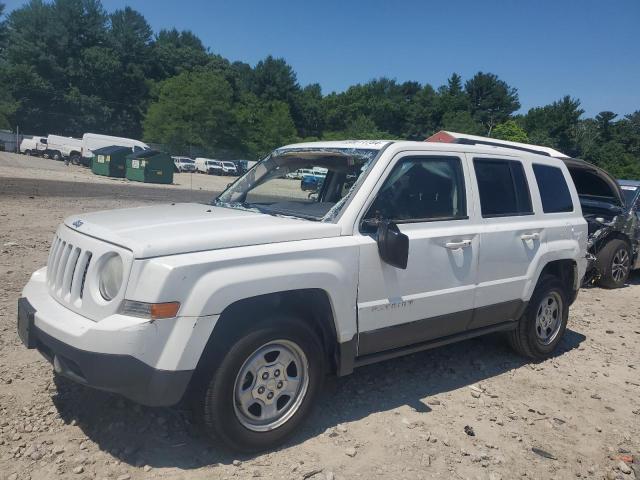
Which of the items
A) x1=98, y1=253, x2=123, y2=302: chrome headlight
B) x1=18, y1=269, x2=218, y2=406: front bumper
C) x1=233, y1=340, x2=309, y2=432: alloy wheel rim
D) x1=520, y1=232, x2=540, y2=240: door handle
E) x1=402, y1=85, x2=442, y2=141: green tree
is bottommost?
x1=233, y1=340, x2=309, y2=432: alloy wheel rim

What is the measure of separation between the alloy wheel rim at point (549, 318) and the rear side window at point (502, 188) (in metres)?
0.97

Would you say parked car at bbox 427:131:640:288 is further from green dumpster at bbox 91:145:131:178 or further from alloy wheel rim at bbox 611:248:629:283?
green dumpster at bbox 91:145:131:178

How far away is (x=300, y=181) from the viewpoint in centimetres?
444

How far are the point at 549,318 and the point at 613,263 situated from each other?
4268 mm

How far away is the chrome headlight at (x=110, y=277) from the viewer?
2908mm

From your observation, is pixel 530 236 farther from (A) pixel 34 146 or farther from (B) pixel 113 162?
(A) pixel 34 146

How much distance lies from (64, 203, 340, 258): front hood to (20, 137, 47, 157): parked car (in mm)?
52072

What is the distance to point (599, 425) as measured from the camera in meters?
4.00

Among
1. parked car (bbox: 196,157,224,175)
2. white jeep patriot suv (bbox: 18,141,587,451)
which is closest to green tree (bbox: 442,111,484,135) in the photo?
parked car (bbox: 196,157,224,175)

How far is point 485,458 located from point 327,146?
2.58 meters

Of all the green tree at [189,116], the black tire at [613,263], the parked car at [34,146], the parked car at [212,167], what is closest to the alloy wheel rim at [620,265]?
the black tire at [613,263]

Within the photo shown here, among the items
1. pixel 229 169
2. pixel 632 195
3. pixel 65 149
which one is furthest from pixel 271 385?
pixel 229 169

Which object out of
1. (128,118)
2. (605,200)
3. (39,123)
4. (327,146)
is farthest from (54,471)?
(128,118)

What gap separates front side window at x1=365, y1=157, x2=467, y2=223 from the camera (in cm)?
377
